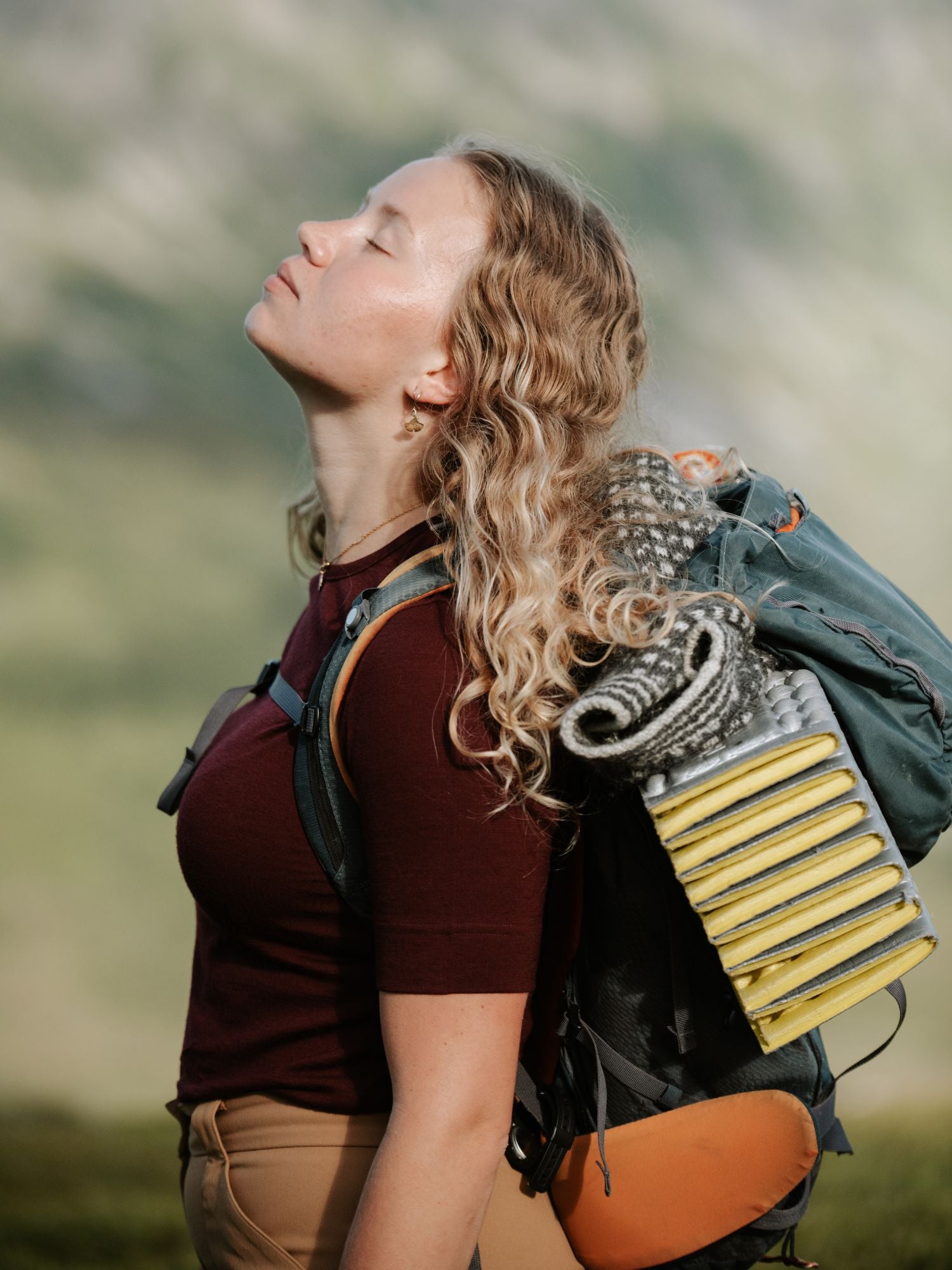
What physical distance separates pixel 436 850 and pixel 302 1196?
1.34 ft

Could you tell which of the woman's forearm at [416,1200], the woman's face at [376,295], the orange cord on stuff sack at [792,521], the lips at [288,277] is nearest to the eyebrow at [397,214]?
the woman's face at [376,295]

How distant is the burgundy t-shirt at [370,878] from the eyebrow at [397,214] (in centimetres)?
36

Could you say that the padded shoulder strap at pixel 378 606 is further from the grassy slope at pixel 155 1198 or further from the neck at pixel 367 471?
the grassy slope at pixel 155 1198

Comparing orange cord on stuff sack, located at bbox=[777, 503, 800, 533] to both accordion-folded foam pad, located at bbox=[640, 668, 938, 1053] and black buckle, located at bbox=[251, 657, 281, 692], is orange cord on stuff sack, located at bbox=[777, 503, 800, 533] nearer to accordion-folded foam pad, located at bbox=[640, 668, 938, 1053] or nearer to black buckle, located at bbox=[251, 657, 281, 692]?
accordion-folded foam pad, located at bbox=[640, 668, 938, 1053]

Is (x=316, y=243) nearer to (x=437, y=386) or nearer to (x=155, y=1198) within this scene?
(x=437, y=386)

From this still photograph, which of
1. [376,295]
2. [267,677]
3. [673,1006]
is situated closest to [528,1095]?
[673,1006]

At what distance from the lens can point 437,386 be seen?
1285 mm

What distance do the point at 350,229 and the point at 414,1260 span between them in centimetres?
111

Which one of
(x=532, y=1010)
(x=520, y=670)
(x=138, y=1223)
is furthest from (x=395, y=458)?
(x=138, y=1223)

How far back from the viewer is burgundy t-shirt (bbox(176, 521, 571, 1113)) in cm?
93

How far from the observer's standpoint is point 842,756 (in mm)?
899

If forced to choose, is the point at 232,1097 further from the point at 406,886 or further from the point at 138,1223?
the point at 138,1223

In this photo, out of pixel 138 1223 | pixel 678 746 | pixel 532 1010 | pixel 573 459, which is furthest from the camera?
pixel 138 1223

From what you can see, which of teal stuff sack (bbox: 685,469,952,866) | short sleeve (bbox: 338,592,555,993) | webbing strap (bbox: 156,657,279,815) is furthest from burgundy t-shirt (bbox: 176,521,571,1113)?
teal stuff sack (bbox: 685,469,952,866)
